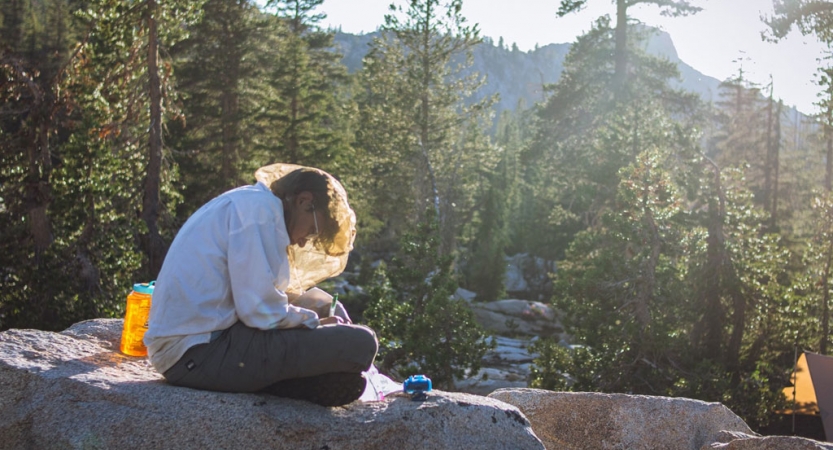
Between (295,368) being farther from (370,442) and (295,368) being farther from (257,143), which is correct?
(257,143)

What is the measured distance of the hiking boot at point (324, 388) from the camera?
153 inches

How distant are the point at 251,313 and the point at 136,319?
63.2 inches

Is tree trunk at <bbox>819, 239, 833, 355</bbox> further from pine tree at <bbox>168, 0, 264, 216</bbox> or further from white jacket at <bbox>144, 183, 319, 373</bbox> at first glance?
pine tree at <bbox>168, 0, 264, 216</bbox>

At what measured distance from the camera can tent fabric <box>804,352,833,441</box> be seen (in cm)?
912

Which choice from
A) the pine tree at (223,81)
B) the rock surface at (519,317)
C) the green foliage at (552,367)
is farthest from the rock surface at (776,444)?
the rock surface at (519,317)

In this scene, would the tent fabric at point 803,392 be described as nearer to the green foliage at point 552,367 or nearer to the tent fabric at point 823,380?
the tent fabric at point 823,380

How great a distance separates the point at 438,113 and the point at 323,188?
21.5 meters

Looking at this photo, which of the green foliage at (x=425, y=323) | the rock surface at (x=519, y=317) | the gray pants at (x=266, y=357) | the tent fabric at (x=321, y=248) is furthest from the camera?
the rock surface at (x=519, y=317)

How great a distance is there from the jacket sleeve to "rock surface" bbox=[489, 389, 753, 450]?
9.31ft

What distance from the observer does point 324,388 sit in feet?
12.7

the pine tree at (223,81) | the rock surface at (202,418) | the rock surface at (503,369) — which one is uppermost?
the pine tree at (223,81)

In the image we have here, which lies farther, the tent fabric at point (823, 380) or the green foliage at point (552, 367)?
the green foliage at point (552, 367)

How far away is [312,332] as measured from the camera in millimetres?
3818

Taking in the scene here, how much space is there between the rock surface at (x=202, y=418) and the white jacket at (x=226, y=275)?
0.31 metres
